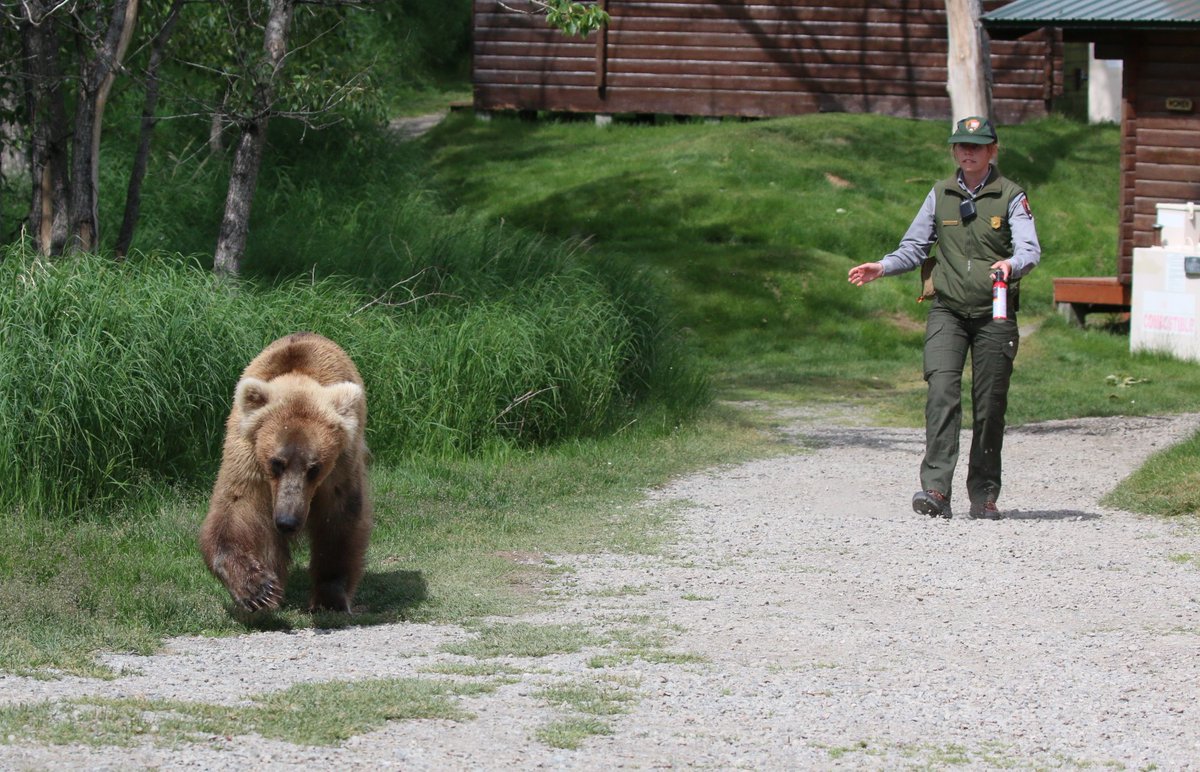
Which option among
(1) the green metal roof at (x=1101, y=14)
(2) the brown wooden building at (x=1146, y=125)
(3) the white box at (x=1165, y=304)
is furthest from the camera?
(2) the brown wooden building at (x=1146, y=125)

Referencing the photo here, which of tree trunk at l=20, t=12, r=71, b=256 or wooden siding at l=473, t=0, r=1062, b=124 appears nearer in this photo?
tree trunk at l=20, t=12, r=71, b=256

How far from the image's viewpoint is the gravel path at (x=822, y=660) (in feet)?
14.1

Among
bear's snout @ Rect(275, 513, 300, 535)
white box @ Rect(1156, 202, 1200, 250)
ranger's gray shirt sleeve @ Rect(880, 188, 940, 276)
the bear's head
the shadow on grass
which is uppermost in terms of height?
ranger's gray shirt sleeve @ Rect(880, 188, 940, 276)

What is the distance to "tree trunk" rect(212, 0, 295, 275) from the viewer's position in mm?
10648

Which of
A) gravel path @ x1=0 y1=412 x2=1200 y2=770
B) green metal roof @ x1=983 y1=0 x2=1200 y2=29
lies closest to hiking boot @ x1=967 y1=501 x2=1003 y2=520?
gravel path @ x1=0 y1=412 x2=1200 y2=770

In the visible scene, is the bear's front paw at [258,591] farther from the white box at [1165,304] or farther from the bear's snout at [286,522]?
the white box at [1165,304]

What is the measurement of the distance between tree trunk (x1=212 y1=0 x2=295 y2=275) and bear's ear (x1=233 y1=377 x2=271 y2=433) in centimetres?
486

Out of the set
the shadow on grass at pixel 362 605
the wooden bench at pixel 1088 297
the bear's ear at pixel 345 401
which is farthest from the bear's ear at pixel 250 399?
the wooden bench at pixel 1088 297

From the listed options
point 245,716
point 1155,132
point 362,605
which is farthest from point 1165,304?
point 245,716

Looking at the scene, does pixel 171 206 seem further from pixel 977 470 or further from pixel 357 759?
pixel 357 759

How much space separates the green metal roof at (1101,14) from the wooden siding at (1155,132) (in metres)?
0.83

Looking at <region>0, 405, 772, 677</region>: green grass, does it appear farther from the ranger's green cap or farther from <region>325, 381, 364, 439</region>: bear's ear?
the ranger's green cap

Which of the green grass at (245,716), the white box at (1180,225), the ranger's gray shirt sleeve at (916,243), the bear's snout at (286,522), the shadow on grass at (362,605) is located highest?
the ranger's gray shirt sleeve at (916,243)

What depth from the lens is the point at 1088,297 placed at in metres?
16.3
